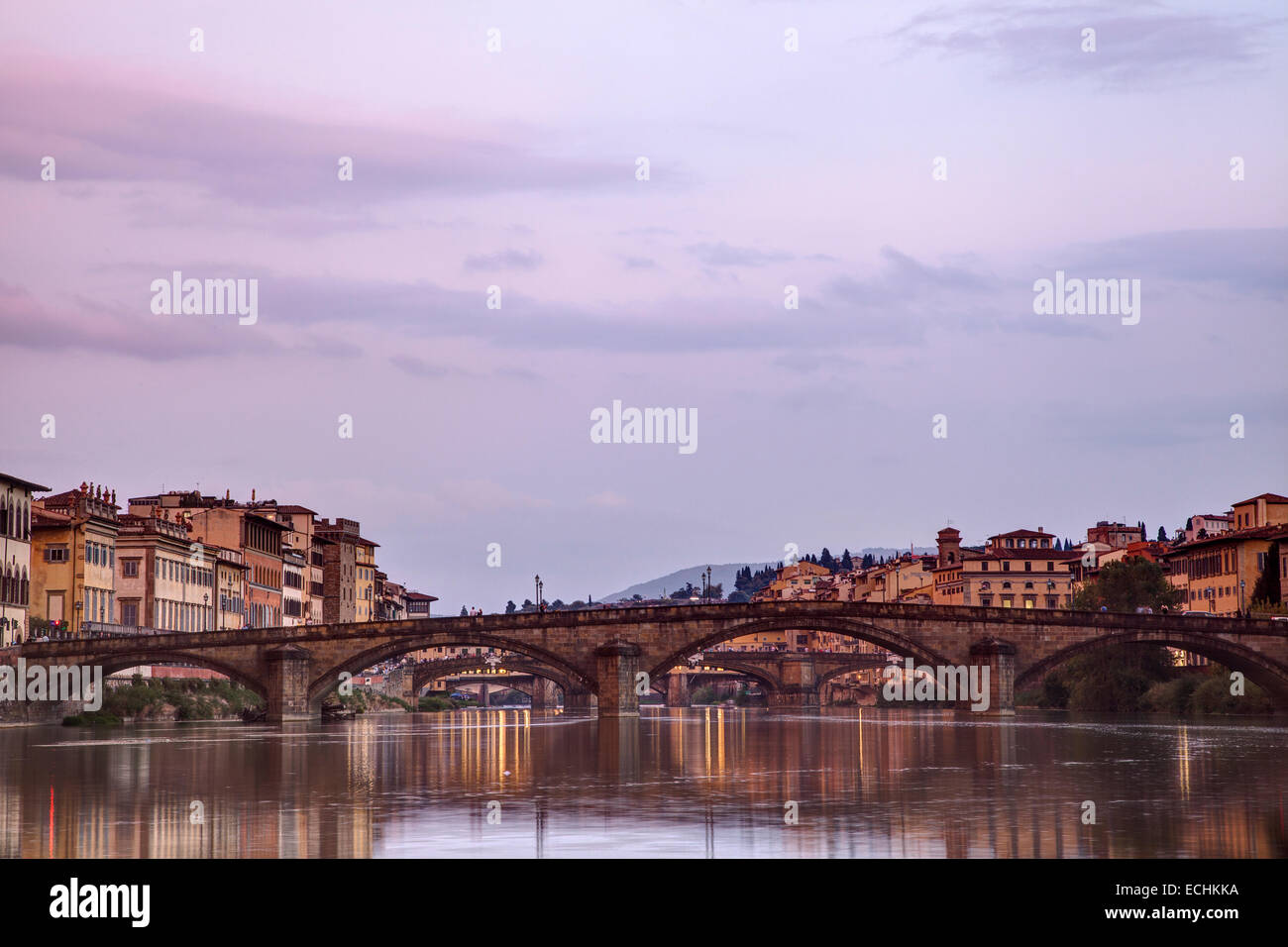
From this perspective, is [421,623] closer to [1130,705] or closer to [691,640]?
[691,640]

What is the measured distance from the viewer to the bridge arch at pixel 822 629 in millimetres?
89812

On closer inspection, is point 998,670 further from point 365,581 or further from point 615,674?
point 365,581

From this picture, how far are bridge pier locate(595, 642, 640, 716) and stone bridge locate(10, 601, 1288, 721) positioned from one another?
0.05 meters

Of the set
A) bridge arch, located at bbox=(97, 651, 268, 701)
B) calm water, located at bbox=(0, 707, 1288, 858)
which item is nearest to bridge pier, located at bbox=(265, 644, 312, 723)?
bridge arch, located at bbox=(97, 651, 268, 701)

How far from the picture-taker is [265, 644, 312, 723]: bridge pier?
3420 inches

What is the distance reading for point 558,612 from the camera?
91.6 meters

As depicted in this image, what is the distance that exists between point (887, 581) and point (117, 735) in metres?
137

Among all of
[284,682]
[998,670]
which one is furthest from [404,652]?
[998,670]

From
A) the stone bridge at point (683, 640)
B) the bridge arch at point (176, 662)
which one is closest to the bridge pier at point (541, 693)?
the stone bridge at point (683, 640)

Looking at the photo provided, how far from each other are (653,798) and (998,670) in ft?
207

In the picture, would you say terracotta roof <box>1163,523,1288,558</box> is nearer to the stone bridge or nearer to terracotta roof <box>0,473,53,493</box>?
the stone bridge

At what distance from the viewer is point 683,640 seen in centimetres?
9100
